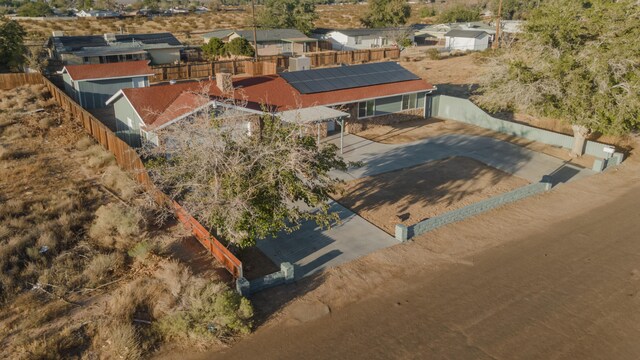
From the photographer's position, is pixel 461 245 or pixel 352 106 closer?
pixel 461 245

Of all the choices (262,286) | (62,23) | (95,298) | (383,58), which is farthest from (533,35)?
(62,23)

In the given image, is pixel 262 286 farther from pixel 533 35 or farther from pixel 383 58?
pixel 383 58

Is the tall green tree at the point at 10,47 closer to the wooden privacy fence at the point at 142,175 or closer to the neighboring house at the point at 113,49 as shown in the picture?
the neighboring house at the point at 113,49

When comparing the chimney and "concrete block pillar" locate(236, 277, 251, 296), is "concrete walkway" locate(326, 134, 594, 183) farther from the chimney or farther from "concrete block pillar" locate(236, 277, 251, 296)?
"concrete block pillar" locate(236, 277, 251, 296)

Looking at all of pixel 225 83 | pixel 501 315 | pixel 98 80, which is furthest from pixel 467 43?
pixel 501 315

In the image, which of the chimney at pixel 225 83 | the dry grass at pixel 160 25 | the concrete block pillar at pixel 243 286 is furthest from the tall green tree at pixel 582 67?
the dry grass at pixel 160 25

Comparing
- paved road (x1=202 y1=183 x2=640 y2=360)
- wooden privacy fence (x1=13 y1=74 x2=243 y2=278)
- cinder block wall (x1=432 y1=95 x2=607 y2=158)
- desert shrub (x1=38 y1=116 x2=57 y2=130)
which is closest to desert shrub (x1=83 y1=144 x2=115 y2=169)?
wooden privacy fence (x1=13 y1=74 x2=243 y2=278)
